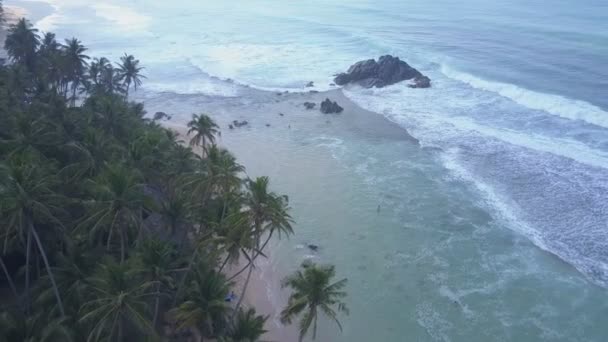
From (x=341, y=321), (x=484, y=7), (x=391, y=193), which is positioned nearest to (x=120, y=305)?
(x=341, y=321)

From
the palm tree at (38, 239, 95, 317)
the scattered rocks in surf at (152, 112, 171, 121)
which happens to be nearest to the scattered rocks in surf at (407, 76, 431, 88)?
the scattered rocks in surf at (152, 112, 171, 121)

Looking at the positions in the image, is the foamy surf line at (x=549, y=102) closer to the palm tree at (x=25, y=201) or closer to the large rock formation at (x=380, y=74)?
the large rock formation at (x=380, y=74)

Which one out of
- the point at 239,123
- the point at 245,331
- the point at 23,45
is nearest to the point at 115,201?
the point at 245,331

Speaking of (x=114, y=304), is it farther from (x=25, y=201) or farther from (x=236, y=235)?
(x=236, y=235)

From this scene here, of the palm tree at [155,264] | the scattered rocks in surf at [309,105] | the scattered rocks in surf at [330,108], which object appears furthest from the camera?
the scattered rocks in surf at [309,105]

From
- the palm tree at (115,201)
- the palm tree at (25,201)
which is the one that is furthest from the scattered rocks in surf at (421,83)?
the palm tree at (25,201)

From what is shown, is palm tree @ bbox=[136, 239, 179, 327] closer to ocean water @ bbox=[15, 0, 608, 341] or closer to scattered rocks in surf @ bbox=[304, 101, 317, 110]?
ocean water @ bbox=[15, 0, 608, 341]
